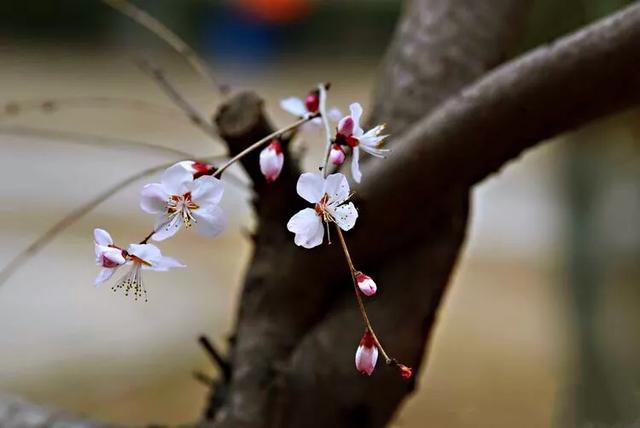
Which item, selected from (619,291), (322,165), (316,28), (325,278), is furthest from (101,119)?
(322,165)

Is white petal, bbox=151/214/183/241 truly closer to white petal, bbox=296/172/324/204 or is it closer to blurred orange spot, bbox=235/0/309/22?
white petal, bbox=296/172/324/204

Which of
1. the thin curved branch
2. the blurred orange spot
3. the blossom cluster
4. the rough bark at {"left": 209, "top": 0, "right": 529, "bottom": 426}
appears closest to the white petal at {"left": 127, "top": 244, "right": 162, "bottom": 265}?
the blossom cluster

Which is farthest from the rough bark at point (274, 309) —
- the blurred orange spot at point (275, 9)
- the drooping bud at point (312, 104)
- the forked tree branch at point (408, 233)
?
the blurred orange spot at point (275, 9)

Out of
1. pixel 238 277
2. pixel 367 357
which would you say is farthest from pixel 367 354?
pixel 238 277

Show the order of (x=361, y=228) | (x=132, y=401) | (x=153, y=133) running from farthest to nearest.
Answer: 1. (x=153, y=133)
2. (x=132, y=401)
3. (x=361, y=228)

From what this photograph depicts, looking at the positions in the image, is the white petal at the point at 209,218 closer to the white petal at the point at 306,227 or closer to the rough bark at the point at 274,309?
the white petal at the point at 306,227

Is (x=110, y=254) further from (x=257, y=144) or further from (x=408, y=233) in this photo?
(x=408, y=233)

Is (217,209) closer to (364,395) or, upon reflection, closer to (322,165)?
(322,165)
